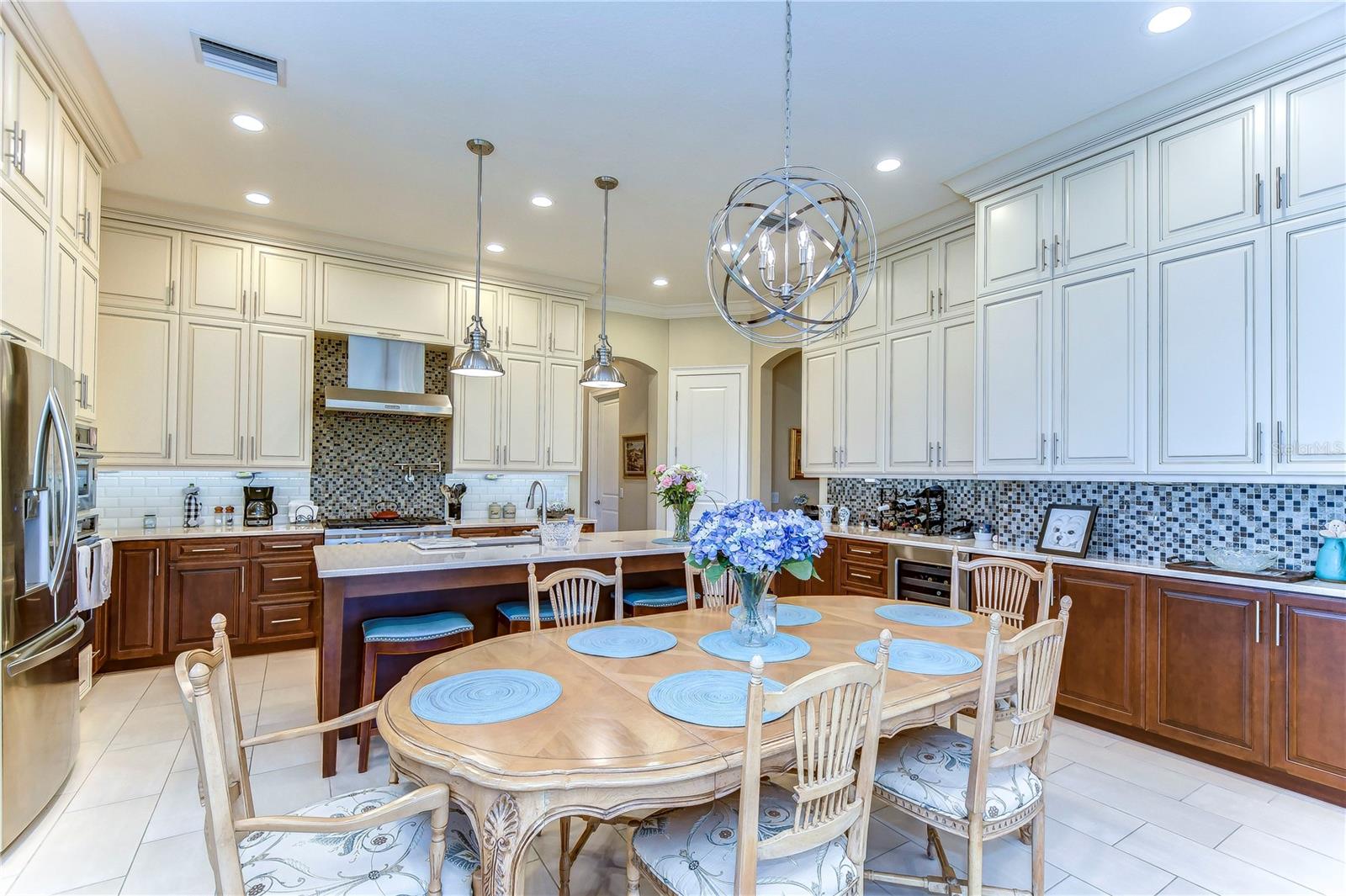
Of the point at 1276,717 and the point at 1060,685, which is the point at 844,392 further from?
the point at 1276,717

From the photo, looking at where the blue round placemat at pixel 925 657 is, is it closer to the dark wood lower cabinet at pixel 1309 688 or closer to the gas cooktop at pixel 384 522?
the dark wood lower cabinet at pixel 1309 688

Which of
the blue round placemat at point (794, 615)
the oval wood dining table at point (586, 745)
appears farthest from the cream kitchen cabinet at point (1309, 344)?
the blue round placemat at point (794, 615)

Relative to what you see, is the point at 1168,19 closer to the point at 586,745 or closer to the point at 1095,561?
the point at 1095,561

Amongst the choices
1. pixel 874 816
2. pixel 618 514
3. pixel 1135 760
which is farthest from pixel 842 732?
pixel 618 514

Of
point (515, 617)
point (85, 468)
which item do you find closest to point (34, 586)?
point (85, 468)

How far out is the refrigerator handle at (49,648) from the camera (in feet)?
7.02

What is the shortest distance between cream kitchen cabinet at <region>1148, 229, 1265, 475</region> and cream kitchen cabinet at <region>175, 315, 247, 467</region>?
566 cm

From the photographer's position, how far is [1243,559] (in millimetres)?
2848

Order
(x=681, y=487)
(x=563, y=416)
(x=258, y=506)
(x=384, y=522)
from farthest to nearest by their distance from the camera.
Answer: (x=563, y=416) → (x=384, y=522) → (x=258, y=506) → (x=681, y=487)

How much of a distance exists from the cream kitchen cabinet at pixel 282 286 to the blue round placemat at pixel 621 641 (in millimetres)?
3933

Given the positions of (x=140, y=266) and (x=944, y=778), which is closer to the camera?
(x=944, y=778)

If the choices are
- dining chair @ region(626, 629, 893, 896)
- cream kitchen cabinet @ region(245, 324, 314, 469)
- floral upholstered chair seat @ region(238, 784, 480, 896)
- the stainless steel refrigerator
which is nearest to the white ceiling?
cream kitchen cabinet @ region(245, 324, 314, 469)

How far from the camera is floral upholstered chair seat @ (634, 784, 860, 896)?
52.6 inches

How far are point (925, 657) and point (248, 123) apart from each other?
3.97 metres
